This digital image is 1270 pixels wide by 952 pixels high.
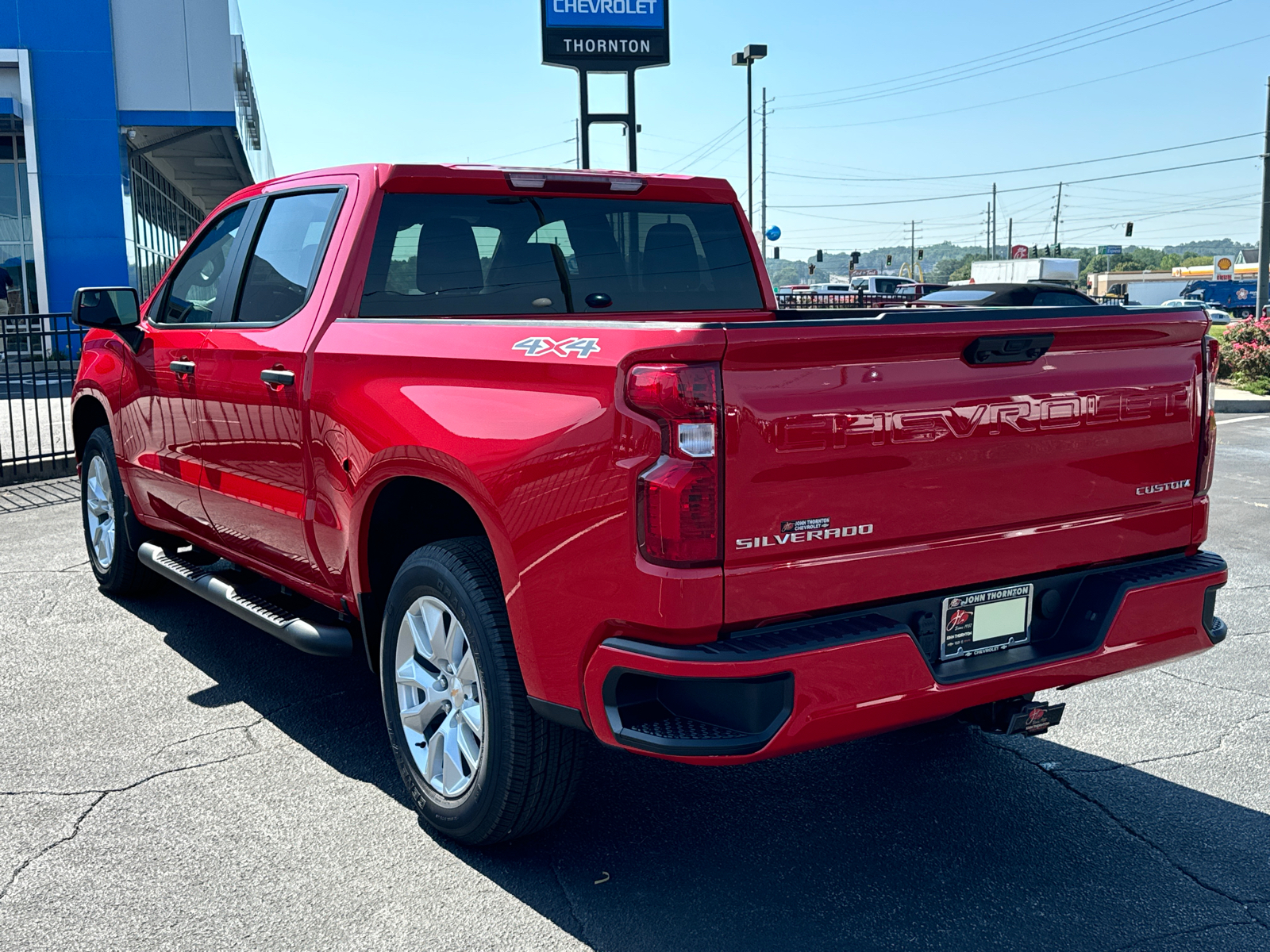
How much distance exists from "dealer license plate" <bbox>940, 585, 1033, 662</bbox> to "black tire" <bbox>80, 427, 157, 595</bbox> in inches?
172

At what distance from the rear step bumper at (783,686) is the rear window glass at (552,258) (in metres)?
1.86

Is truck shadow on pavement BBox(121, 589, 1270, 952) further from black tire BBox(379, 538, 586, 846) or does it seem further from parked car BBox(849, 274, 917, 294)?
parked car BBox(849, 274, 917, 294)

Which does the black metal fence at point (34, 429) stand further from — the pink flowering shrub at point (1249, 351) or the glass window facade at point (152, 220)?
the pink flowering shrub at point (1249, 351)

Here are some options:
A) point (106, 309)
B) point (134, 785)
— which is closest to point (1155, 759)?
point (134, 785)

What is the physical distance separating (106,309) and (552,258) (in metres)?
2.31

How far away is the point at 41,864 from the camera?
3443 mm

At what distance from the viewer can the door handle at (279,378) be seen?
4.10 metres

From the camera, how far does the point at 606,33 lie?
20391 millimetres

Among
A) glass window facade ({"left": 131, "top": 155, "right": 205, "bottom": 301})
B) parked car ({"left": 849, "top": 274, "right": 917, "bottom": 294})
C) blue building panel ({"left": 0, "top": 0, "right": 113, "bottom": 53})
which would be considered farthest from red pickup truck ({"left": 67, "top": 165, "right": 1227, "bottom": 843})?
parked car ({"left": 849, "top": 274, "right": 917, "bottom": 294})

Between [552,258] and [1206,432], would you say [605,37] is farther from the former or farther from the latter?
[1206,432]

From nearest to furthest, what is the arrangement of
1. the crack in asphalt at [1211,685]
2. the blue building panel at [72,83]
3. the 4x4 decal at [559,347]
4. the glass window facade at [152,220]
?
the 4x4 decal at [559,347] < the crack in asphalt at [1211,685] < the blue building panel at [72,83] < the glass window facade at [152,220]

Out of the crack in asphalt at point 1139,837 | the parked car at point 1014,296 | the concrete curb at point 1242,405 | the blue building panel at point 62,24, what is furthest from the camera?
the blue building panel at point 62,24

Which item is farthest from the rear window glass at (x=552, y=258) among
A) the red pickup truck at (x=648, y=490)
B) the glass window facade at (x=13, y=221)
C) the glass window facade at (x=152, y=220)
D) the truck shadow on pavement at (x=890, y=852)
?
the glass window facade at (x=13, y=221)

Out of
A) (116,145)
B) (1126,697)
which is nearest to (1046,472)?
(1126,697)
